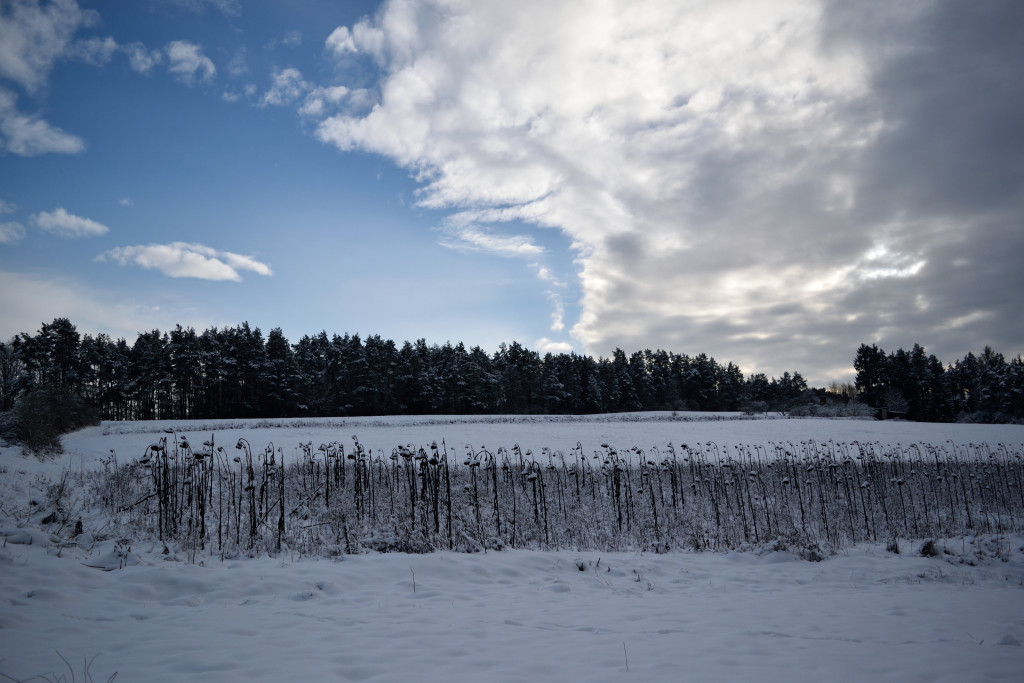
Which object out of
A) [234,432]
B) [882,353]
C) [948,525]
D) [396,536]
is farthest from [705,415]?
[396,536]

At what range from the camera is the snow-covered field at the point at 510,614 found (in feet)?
13.0

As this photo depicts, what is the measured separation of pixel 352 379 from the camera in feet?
189

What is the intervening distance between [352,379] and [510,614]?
55653 mm

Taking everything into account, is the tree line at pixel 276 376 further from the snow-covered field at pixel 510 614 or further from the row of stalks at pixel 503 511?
the snow-covered field at pixel 510 614

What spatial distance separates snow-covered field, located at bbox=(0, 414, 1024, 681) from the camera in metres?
3.95

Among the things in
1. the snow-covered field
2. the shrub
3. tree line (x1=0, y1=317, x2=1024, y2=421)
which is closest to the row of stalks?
the snow-covered field

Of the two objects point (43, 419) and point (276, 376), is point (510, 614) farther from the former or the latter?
point (276, 376)

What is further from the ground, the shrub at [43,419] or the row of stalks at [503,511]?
the shrub at [43,419]

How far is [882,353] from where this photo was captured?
218 ft

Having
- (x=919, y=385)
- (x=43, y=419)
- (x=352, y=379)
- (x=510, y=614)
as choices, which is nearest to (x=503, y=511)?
(x=510, y=614)

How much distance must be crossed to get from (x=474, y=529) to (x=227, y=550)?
466 cm

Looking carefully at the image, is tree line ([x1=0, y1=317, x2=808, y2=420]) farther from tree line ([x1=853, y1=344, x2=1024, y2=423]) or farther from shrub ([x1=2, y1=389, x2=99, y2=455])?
tree line ([x1=853, y1=344, x2=1024, y2=423])

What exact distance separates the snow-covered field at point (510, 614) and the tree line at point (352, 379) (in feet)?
144

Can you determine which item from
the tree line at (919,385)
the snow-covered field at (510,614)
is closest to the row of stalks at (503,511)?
the snow-covered field at (510,614)
